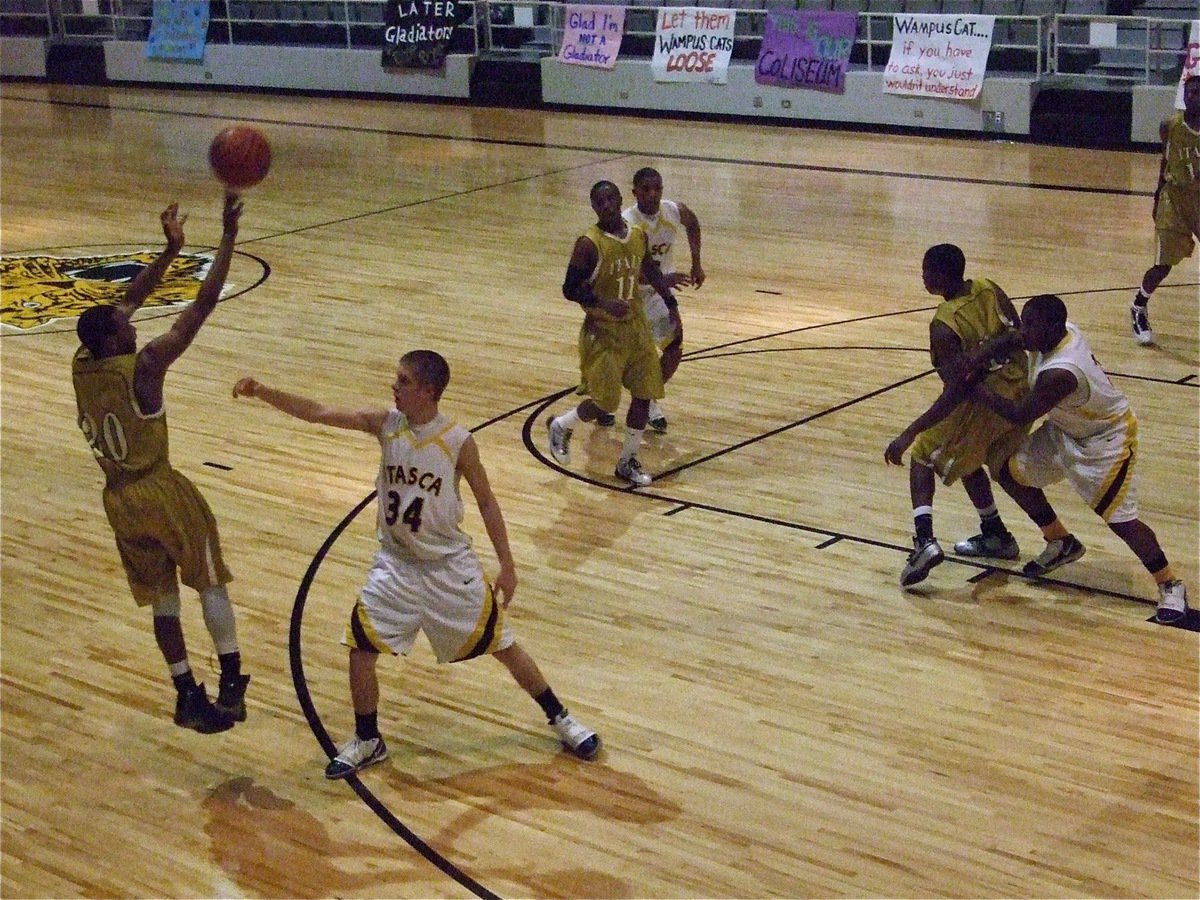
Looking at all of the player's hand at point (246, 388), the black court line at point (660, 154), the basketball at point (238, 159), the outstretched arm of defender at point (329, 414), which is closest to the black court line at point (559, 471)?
the outstretched arm of defender at point (329, 414)

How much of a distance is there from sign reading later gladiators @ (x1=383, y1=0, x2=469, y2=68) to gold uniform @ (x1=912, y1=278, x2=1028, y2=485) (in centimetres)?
1787

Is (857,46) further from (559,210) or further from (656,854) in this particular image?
(656,854)

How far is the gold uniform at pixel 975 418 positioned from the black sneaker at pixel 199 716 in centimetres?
316

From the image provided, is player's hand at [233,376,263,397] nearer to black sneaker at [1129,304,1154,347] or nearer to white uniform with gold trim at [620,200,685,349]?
white uniform with gold trim at [620,200,685,349]

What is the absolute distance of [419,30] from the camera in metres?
23.3

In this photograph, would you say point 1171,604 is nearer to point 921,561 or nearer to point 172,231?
point 921,561

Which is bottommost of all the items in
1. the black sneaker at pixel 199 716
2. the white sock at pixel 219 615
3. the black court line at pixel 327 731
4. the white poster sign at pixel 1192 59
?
the black court line at pixel 327 731

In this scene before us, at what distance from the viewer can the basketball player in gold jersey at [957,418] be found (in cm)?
639

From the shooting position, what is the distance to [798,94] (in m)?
19.9

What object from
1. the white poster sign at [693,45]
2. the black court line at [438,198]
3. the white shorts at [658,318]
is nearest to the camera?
the white shorts at [658,318]

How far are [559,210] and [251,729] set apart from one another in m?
10.2

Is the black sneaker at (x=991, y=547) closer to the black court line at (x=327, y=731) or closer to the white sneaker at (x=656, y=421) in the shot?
the white sneaker at (x=656, y=421)

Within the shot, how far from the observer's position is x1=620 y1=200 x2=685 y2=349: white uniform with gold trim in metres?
8.55

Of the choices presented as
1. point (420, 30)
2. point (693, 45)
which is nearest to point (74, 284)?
point (693, 45)
